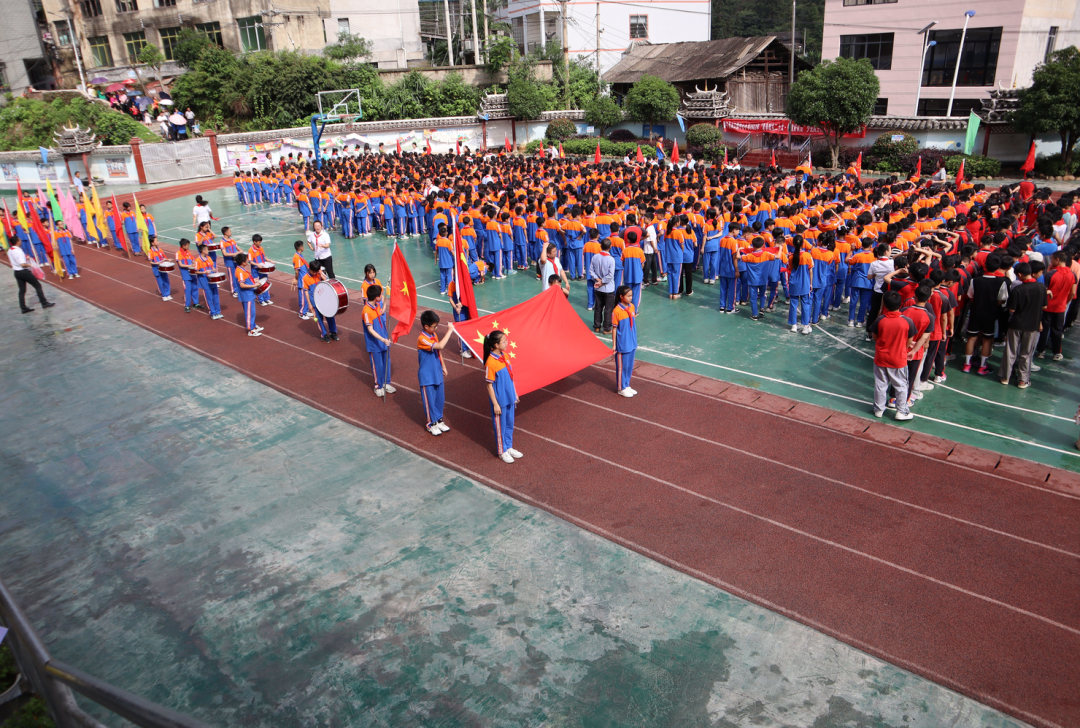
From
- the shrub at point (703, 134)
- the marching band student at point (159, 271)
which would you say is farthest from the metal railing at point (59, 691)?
the shrub at point (703, 134)

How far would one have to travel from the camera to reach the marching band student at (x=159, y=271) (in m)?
13.4

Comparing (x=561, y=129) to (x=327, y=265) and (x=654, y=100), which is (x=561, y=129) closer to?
(x=654, y=100)

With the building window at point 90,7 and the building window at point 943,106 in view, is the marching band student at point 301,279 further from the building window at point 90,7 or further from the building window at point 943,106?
the building window at point 90,7

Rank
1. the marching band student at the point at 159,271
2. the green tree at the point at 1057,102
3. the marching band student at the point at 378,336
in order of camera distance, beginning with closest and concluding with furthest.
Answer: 1. the marching band student at the point at 378,336
2. the marching band student at the point at 159,271
3. the green tree at the point at 1057,102

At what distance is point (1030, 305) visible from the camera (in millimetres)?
8453

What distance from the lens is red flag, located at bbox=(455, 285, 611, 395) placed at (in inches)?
317

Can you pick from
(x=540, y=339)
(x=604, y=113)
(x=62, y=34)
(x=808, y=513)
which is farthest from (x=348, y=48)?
(x=808, y=513)

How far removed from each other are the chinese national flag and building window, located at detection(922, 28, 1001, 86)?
97.1 ft

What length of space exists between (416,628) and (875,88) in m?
26.4

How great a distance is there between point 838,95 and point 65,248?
949 inches

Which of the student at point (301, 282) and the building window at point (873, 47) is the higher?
the building window at point (873, 47)

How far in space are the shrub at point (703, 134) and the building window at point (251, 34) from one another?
27608mm

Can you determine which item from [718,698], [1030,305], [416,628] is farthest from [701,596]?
[1030,305]

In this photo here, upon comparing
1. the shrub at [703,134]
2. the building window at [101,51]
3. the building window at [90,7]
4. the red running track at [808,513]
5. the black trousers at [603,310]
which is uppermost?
the building window at [90,7]
